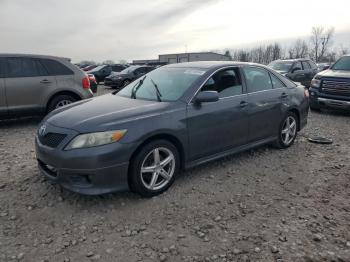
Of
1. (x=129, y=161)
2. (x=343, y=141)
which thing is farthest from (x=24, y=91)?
(x=343, y=141)

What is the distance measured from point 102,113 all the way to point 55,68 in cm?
446

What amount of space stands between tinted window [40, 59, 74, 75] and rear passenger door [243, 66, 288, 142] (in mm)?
4592

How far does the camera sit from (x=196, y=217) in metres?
3.50

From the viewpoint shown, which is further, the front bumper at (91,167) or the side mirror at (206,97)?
the side mirror at (206,97)

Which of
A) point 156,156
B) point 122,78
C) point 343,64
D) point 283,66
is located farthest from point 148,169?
point 122,78

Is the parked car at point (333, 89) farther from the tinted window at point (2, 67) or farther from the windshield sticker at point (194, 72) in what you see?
the tinted window at point (2, 67)

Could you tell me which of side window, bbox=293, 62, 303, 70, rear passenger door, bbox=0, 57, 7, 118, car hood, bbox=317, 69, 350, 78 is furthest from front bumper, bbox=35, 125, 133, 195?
side window, bbox=293, 62, 303, 70

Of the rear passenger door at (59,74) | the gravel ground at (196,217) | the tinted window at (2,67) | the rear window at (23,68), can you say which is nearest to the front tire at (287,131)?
the gravel ground at (196,217)

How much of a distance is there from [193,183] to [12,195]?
2.25 m

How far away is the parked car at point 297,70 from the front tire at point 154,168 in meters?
10.5

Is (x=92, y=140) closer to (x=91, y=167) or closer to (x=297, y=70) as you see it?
(x=91, y=167)

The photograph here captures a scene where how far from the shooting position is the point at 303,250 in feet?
9.67

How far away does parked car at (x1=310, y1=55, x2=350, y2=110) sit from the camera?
865 cm

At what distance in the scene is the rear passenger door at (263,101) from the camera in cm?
502
